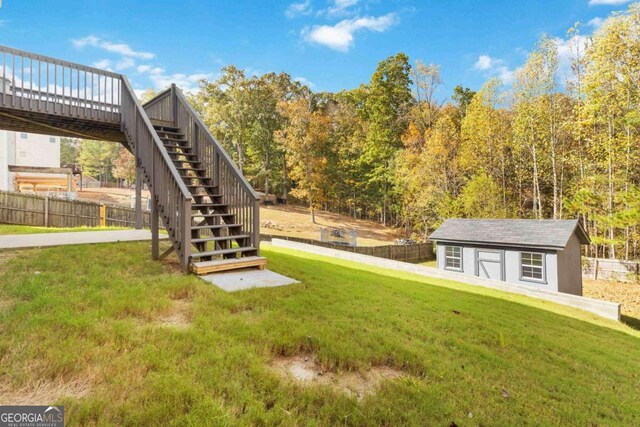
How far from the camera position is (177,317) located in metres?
3.18

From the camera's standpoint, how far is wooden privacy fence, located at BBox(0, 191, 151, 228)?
12562mm

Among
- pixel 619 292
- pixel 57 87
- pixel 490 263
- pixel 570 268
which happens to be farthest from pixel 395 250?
pixel 57 87

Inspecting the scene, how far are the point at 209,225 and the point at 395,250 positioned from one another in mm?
15052

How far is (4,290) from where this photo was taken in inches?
140

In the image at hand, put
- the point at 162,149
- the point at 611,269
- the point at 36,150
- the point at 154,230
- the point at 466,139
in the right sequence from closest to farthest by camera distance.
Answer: the point at 162,149 < the point at 154,230 < the point at 611,269 < the point at 466,139 < the point at 36,150

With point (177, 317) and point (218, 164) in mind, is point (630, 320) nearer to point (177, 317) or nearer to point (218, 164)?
point (218, 164)

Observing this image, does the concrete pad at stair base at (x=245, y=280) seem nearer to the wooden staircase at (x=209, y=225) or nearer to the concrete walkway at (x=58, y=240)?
the wooden staircase at (x=209, y=225)

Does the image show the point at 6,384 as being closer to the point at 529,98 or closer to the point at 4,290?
the point at 4,290

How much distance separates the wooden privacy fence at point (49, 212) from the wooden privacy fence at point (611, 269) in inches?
939

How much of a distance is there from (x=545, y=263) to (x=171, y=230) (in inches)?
530

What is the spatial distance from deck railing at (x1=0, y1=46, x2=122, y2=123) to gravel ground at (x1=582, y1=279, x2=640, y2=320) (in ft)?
53.7

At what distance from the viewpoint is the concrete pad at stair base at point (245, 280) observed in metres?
4.32

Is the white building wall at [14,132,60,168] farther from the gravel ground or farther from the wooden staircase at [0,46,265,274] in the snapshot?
the gravel ground

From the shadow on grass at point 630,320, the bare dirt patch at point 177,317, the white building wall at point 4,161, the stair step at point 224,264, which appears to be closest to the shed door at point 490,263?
the shadow on grass at point 630,320
